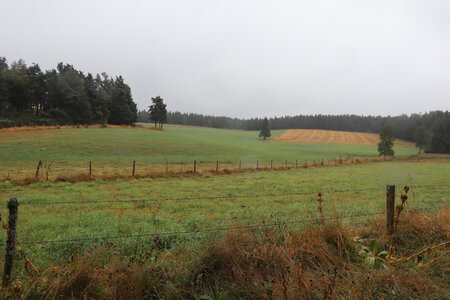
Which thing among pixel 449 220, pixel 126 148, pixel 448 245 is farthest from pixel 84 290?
pixel 126 148

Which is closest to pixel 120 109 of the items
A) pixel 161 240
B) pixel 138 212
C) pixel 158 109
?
pixel 158 109

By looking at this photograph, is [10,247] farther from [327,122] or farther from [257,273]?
[327,122]

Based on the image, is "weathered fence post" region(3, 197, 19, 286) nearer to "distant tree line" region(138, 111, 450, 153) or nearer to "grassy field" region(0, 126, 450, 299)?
"grassy field" region(0, 126, 450, 299)

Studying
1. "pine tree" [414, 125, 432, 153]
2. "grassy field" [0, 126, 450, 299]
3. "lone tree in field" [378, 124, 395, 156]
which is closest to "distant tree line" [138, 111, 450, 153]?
"pine tree" [414, 125, 432, 153]

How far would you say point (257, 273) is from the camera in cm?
289

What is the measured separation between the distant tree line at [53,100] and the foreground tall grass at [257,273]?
2541 inches

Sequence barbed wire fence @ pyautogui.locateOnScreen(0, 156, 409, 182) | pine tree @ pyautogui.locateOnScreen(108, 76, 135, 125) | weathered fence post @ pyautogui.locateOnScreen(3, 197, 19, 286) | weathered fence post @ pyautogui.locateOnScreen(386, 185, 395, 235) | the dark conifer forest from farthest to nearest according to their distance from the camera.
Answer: pine tree @ pyautogui.locateOnScreen(108, 76, 135, 125)
the dark conifer forest
barbed wire fence @ pyautogui.locateOnScreen(0, 156, 409, 182)
weathered fence post @ pyautogui.locateOnScreen(386, 185, 395, 235)
weathered fence post @ pyautogui.locateOnScreen(3, 197, 19, 286)

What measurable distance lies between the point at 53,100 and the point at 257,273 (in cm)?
7697

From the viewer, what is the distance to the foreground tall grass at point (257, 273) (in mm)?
2543

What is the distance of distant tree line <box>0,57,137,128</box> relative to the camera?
5612 cm

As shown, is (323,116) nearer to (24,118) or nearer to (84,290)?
(24,118)

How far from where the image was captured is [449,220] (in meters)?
4.26

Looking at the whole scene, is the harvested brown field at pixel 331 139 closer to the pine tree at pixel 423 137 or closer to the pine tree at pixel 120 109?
the pine tree at pixel 423 137

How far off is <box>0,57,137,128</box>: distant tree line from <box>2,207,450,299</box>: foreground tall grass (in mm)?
64546
